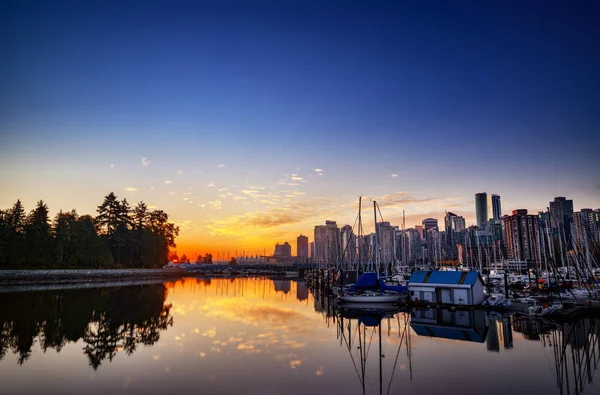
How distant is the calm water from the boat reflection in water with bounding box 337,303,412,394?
98 millimetres

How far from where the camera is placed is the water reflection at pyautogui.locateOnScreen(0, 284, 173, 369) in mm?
25047

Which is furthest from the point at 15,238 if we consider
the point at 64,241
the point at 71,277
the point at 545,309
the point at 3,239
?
the point at 545,309

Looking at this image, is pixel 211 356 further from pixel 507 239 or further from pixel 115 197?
pixel 507 239

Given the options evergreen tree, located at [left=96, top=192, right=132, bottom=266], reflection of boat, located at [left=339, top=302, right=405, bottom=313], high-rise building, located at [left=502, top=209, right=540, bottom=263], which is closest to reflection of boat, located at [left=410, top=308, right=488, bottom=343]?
reflection of boat, located at [left=339, top=302, right=405, bottom=313]

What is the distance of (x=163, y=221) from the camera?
13962cm

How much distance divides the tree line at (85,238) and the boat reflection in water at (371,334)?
71825mm

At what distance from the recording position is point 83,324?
3394 cm

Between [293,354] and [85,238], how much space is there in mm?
88737

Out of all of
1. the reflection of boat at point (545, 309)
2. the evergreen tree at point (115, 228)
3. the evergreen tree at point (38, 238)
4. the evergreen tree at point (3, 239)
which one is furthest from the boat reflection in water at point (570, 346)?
the evergreen tree at point (115, 228)

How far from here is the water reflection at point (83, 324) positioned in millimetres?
25047

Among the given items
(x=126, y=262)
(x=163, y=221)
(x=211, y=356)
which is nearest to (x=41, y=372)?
(x=211, y=356)

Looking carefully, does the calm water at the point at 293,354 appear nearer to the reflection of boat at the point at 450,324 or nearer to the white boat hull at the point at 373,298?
the reflection of boat at the point at 450,324

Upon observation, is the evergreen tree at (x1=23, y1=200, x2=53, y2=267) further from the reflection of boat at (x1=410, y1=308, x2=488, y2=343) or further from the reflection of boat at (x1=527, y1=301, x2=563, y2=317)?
the reflection of boat at (x1=527, y1=301, x2=563, y2=317)

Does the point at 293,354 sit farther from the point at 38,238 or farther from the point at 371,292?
the point at 38,238
